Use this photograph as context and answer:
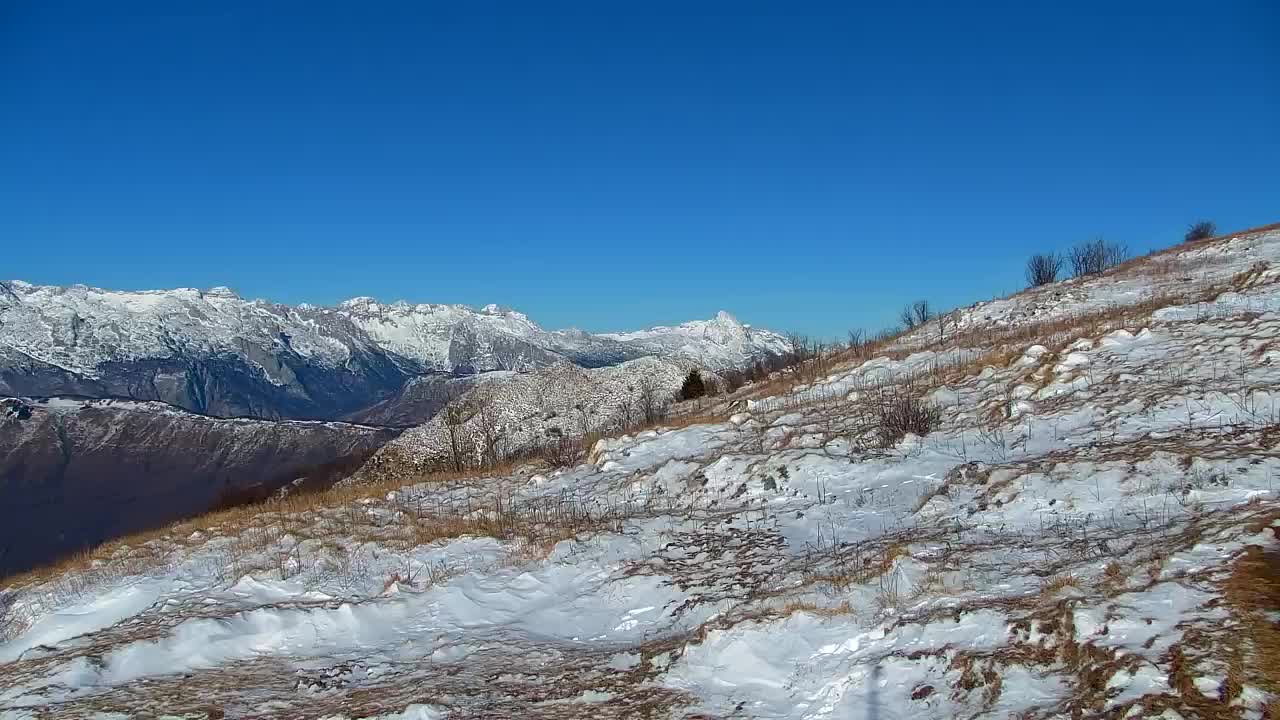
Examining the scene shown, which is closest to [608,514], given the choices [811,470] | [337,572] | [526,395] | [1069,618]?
[811,470]

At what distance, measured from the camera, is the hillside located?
209 inches

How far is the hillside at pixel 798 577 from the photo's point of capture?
530 centimetres

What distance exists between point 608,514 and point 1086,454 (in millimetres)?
6774

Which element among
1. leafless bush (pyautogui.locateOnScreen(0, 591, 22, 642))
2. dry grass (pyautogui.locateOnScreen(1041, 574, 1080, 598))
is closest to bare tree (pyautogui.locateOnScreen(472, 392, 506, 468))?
leafless bush (pyautogui.locateOnScreen(0, 591, 22, 642))

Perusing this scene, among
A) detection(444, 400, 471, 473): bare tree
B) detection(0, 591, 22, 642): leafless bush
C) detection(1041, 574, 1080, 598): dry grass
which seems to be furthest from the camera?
detection(444, 400, 471, 473): bare tree

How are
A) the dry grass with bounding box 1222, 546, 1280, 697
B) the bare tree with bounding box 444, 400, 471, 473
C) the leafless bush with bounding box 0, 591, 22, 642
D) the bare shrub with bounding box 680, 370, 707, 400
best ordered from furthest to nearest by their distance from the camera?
the bare tree with bounding box 444, 400, 471, 473 < the bare shrub with bounding box 680, 370, 707, 400 < the leafless bush with bounding box 0, 591, 22, 642 < the dry grass with bounding box 1222, 546, 1280, 697

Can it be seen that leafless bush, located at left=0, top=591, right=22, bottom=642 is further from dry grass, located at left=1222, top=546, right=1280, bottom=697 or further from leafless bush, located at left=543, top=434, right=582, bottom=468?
dry grass, located at left=1222, top=546, right=1280, bottom=697

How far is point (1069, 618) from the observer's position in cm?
534

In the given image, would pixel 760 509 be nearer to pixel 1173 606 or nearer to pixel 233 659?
pixel 1173 606

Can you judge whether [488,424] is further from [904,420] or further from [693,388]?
[904,420]

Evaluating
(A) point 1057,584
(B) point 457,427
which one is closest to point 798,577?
(A) point 1057,584

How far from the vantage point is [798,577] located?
25.2 feet

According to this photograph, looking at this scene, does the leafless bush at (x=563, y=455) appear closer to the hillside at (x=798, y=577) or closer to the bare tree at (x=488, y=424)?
the hillside at (x=798, y=577)

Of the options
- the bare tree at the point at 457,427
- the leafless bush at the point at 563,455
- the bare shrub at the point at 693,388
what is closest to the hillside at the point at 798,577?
the leafless bush at the point at 563,455
